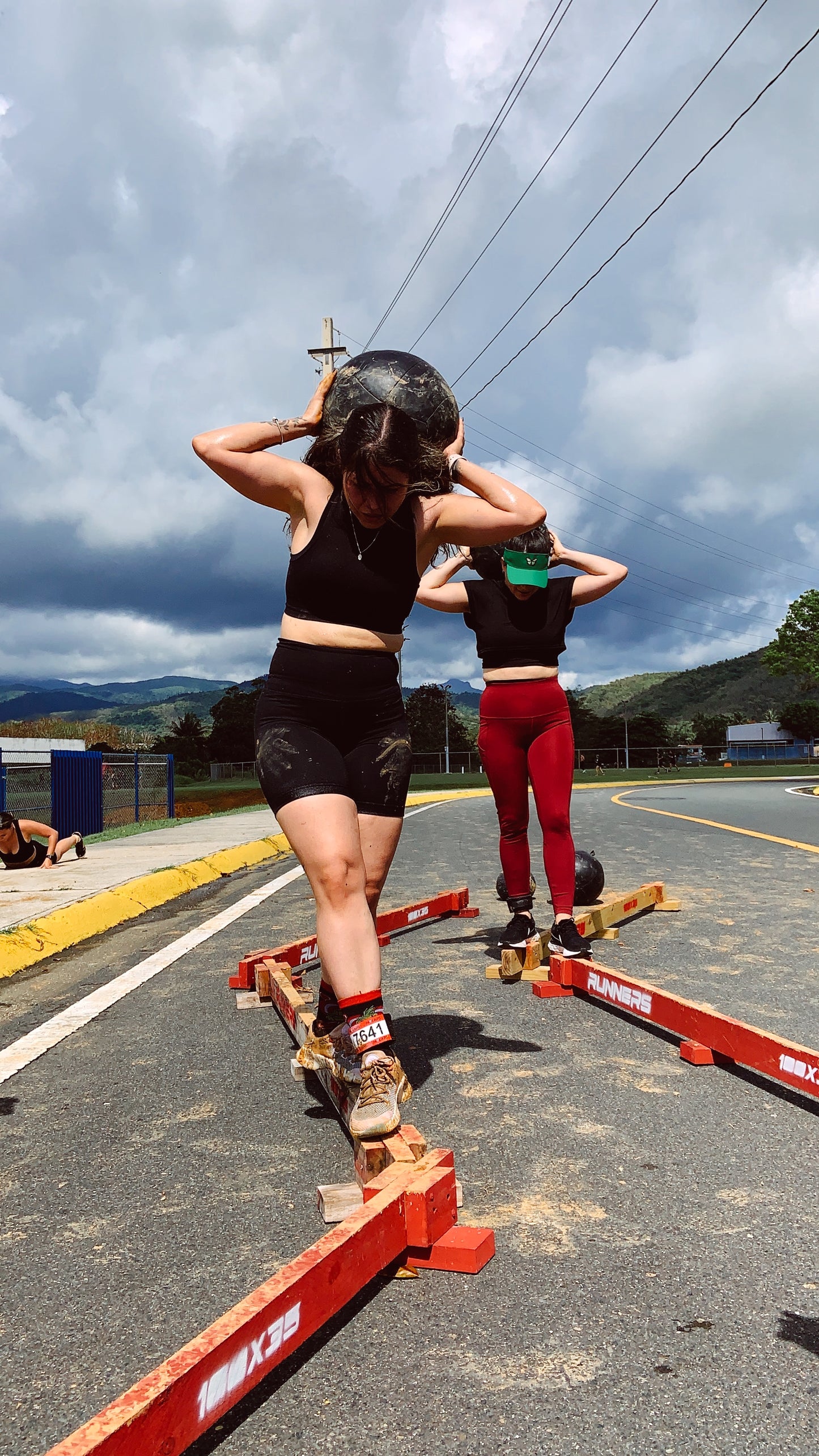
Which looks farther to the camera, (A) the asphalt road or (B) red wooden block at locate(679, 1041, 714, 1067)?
(B) red wooden block at locate(679, 1041, 714, 1067)

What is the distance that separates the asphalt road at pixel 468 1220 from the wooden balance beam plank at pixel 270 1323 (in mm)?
98

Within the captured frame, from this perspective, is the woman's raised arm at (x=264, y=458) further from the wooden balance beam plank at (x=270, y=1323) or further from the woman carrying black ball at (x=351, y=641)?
the wooden balance beam plank at (x=270, y=1323)

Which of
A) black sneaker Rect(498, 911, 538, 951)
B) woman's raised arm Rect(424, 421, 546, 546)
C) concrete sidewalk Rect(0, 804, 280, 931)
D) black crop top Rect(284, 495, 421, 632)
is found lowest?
concrete sidewalk Rect(0, 804, 280, 931)

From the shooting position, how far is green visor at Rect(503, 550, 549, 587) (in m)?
4.88

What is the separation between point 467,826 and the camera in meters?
15.2

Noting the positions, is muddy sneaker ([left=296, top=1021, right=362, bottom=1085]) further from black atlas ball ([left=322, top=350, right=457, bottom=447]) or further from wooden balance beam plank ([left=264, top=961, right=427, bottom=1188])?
black atlas ball ([left=322, top=350, right=457, bottom=447])

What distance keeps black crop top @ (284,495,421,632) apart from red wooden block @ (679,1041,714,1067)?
6.00 ft

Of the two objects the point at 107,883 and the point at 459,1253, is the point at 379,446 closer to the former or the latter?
the point at 459,1253

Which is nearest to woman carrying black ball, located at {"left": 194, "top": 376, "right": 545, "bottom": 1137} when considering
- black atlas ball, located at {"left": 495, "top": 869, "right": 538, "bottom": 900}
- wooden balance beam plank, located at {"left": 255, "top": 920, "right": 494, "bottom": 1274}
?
wooden balance beam plank, located at {"left": 255, "top": 920, "right": 494, "bottom": 1274}

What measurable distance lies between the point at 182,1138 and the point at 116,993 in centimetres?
198

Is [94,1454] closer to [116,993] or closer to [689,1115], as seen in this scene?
[689,1115]

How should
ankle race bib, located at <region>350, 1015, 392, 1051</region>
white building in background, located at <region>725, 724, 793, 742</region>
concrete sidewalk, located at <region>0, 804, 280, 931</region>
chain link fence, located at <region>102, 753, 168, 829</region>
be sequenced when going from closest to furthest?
ankle race bib, located at <region>350, 1015, 392, 1051</region>, concrete sidewalk, located at <region>0, 804, 280, 931</region>, chain link fence, located at <region>102, 753, 168, 829</region>, white building in background, located at <region>725, 724, 793, 742</region>

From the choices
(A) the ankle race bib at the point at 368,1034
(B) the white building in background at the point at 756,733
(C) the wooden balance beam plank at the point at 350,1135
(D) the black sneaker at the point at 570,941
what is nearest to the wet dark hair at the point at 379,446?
(A) the ankle race bib at the point at 368,1034

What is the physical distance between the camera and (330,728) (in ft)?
9.54
